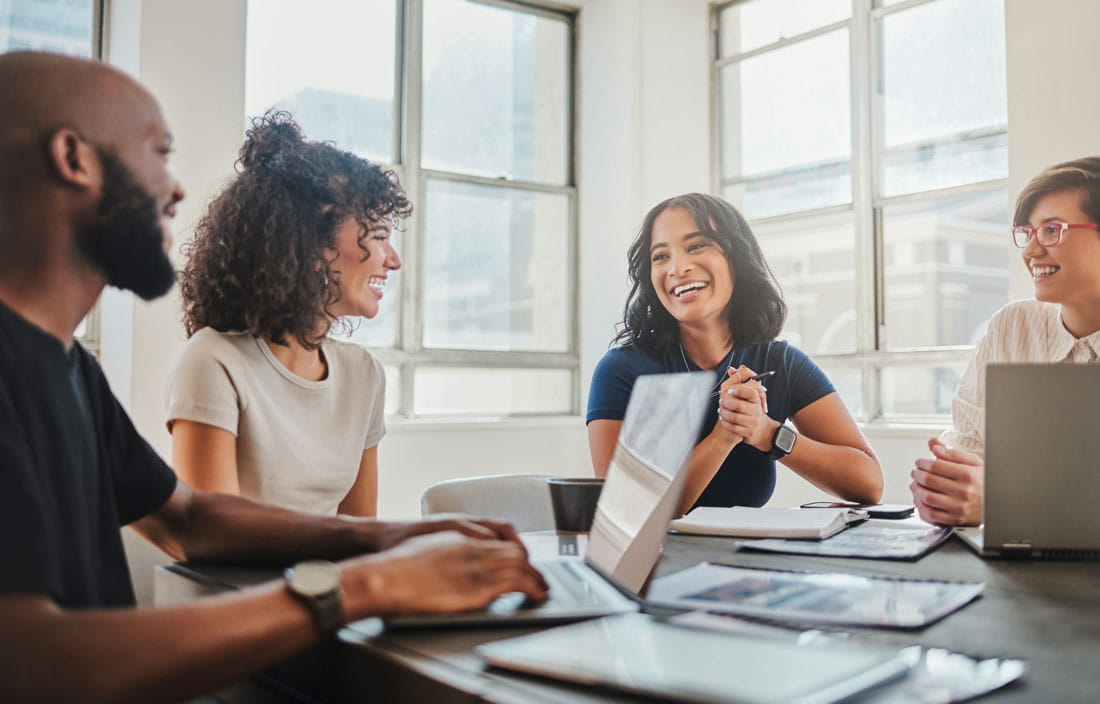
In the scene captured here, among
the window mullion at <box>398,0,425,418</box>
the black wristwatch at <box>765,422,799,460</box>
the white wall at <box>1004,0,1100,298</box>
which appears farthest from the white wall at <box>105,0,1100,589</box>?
the black wristwatch at <box>765,422,799,460</box>

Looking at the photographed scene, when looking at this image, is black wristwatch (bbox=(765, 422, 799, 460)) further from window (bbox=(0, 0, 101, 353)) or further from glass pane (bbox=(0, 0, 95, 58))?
glass pane (bbox=(0, 0, 95, 58))

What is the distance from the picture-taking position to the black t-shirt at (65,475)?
70 centimetres

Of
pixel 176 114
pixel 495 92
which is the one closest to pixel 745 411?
pixel 176 114

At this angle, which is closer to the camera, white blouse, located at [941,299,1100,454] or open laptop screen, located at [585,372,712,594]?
open laptop screen, located at [585,372,712,594]

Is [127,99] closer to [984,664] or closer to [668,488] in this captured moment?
[668,488]

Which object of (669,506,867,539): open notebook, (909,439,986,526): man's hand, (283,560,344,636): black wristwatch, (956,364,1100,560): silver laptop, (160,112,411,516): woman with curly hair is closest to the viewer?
(283,560,344,636): black wristwatch

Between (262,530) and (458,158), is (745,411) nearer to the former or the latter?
(262,530)

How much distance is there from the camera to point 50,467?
0.85 meters

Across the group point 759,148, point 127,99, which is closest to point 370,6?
point 759,148

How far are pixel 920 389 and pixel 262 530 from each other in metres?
3.83

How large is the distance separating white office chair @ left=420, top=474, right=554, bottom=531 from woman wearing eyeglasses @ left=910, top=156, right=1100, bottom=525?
97 cm

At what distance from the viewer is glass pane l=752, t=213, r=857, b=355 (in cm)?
464

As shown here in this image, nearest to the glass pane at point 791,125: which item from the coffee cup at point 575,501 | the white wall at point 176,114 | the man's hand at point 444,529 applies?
the white wall at point 176,114

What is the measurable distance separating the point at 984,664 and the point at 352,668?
506 millimetres
